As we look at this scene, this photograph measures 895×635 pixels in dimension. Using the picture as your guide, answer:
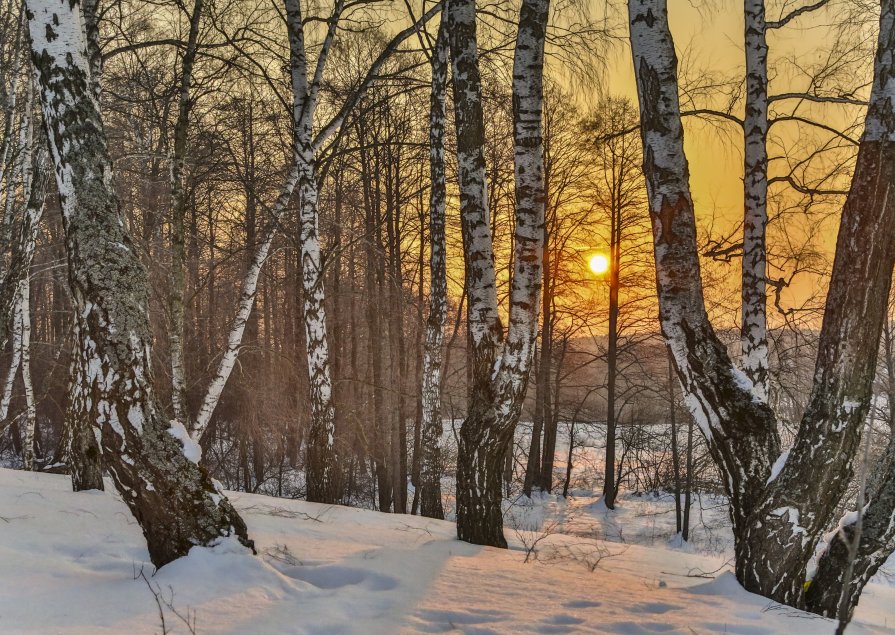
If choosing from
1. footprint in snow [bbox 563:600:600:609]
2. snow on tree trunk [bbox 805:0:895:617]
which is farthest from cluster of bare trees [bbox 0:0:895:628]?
footprint in snow [bbox 563:600:600:609]

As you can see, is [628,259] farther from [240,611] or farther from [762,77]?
[240,611]

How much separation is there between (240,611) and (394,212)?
42.9 feet

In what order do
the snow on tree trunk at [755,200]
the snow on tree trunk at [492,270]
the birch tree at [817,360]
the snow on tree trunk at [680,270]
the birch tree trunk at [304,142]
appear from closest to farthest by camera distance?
the birch tree at [817,360]
the snow on tree trunk at [680,270]
the snow on tree trunk at [492,270]
the snow on tree trunk at [755,200]
the birch tree trunk at [304,142]

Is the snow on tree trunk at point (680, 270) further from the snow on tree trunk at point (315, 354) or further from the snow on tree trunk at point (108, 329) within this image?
the snow on tree trunk at point (315, 354)

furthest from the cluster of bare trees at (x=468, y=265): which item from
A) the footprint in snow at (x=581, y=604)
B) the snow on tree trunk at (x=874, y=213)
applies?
the footprint in snow at (x=581, y=604)

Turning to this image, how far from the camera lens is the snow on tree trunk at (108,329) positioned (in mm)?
3500

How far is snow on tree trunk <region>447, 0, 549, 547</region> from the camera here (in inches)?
210

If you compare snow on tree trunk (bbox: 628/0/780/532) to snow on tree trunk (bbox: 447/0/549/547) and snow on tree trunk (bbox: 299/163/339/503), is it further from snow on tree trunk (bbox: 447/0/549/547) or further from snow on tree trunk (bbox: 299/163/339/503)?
snow on tree trunk (bbox: 299/163/339/503)

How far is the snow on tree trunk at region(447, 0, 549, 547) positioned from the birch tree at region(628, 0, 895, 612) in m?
1.27

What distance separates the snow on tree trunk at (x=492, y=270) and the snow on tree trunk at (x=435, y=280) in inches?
106

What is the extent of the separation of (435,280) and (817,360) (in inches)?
236

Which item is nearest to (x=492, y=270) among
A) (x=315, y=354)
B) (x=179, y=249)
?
(x=315, y=354)

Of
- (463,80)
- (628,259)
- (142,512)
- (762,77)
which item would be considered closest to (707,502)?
(628,259)

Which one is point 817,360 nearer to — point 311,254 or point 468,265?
point 468,265
